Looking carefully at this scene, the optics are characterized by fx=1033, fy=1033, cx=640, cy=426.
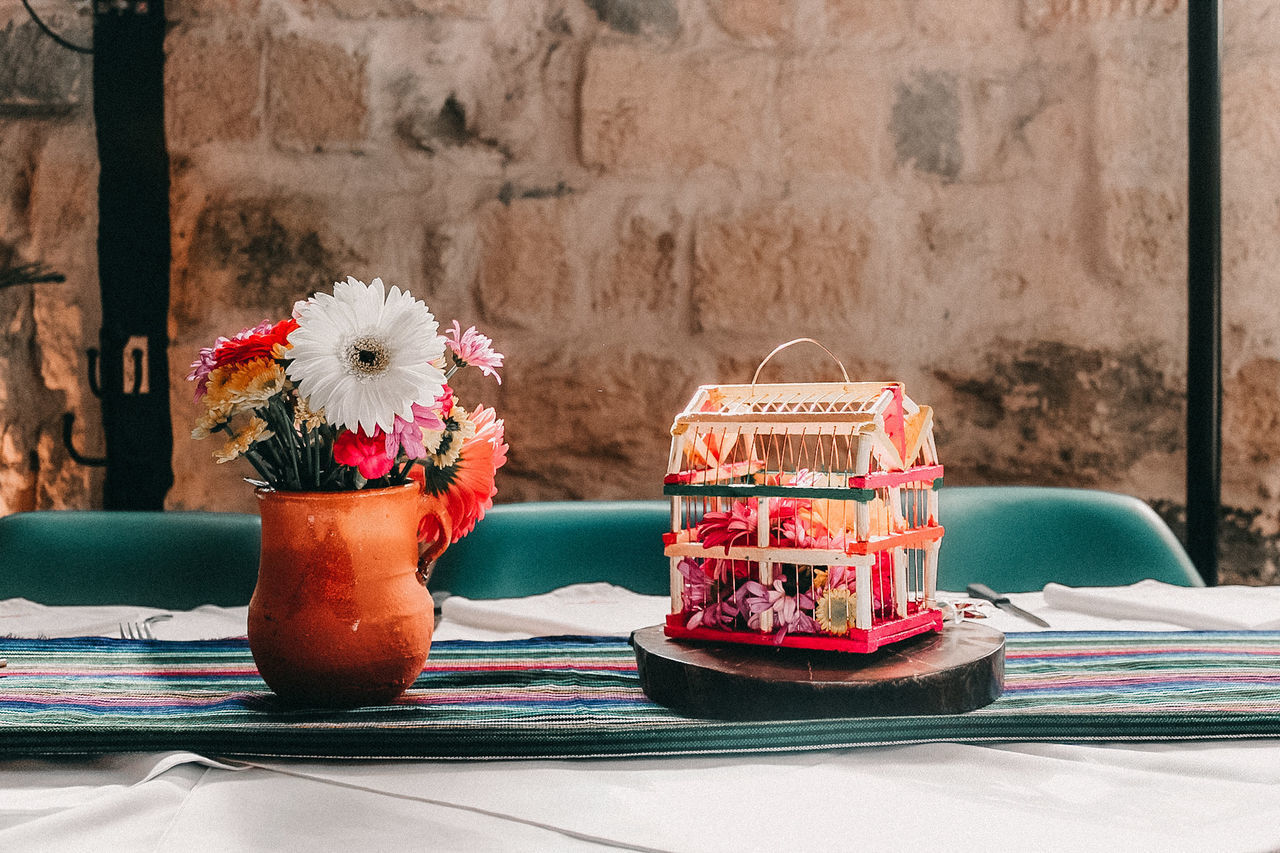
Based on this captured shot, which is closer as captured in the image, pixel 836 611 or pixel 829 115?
pixel 836 611

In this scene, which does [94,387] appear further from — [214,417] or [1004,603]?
[1004,603]

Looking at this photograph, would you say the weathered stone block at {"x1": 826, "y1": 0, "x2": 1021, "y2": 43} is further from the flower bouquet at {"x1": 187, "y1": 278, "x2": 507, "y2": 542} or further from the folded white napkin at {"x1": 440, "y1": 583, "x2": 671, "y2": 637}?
the flower bouquet at {"x1": 187, "y1": 278, "x2": 507, "y2": 542}

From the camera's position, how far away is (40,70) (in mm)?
2102

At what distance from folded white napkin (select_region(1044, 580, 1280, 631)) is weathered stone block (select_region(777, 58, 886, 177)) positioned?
3.66ft

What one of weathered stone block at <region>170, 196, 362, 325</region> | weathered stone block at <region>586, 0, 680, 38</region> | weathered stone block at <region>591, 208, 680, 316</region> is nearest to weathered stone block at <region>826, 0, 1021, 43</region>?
weathered stone block at <region>586, 0, 680, 38</region>

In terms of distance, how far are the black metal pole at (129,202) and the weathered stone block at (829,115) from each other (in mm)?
1282

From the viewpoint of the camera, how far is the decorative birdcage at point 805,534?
2.62ft

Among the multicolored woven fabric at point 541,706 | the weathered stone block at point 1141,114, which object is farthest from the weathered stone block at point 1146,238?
the multicolored woven fabric at point 541,706

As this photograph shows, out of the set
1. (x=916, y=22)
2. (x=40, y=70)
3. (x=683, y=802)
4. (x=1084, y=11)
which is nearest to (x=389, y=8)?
(x=40, y=70)

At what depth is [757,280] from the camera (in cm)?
211

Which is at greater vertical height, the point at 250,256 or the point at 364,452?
the point at 250,256

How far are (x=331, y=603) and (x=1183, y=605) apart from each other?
96 cm

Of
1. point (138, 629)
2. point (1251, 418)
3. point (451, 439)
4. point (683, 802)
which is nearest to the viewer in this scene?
point (683, 802)

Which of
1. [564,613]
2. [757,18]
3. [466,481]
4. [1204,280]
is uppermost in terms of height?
[757,18]
